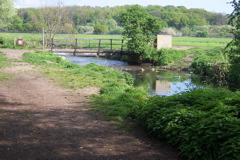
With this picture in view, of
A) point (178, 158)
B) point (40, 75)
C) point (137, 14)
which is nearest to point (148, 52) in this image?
point (137, 14)

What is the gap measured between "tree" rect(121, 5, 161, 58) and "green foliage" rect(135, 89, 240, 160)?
2340cm

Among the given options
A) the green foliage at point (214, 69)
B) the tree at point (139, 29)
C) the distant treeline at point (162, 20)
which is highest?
the distant treeline at point (162, 20)

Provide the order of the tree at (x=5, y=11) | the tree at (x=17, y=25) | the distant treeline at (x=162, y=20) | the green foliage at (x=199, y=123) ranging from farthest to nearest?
the distant treeline at (x=162, y=20) < the tree at (x=17, y=25) < the tree at (x=5, y=11) < the green foliage at (x=199, y=123)

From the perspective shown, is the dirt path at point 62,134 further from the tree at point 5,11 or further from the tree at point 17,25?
the tree at point 17,25

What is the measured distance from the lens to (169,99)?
7.08 metres

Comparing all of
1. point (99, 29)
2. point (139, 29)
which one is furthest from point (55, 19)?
point (99, 29)

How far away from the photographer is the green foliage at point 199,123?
15.9 feet

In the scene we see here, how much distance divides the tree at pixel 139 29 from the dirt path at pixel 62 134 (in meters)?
21.0

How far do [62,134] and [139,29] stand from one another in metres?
25.4

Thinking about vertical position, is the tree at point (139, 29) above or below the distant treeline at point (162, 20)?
below

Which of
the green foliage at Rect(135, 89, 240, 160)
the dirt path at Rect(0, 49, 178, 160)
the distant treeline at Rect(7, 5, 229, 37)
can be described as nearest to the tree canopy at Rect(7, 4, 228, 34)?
the distant treeline at Rect(7, 5, 229, 37)

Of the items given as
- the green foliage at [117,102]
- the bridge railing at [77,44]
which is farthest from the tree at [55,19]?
the green foliage at [117,102]

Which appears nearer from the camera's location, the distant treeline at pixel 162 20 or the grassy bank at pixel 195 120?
the grassy bank at pixel 195 120

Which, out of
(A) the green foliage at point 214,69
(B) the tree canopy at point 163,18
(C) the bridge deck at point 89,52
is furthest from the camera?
(B) the tree canopy at point 163,18
